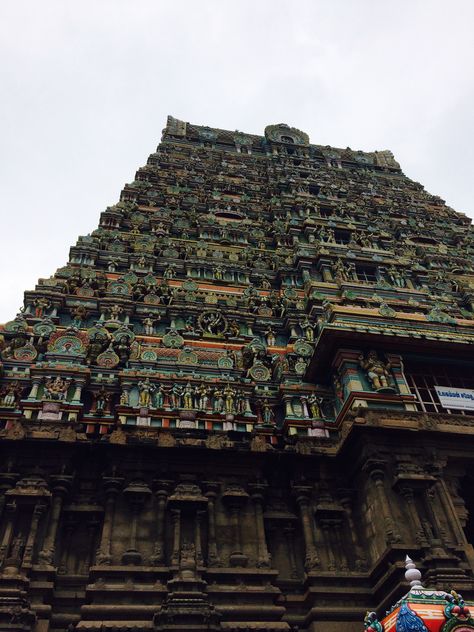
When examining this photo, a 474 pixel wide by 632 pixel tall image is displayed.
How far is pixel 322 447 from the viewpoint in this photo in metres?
15.4

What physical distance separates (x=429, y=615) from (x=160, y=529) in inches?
294

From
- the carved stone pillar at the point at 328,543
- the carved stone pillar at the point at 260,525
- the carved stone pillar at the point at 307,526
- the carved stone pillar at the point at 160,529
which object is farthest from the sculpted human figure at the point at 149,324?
the carved stone pillar at the point at 328,543

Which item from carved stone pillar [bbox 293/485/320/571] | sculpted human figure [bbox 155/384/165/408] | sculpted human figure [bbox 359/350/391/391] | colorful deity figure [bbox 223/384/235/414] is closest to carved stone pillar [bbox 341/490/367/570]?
carved stone pillar [bbox 293/485/320/571]

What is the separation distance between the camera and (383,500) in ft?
43.9

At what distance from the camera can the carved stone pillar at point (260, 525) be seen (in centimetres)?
1324

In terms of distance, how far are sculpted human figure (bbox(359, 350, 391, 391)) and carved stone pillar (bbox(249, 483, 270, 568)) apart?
179 inches

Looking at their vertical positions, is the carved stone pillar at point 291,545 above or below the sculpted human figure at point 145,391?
below

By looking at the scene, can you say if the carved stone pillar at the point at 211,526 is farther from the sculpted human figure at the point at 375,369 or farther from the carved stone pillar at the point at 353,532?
the sculpted human figure at the point at 375,369

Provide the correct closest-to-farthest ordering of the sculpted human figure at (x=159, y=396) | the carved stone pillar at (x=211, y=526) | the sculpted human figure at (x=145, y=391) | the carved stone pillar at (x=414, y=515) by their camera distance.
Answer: the carved stone pillar at (x=414, y=515) < the carved stone pillar at (x=211, y=526) < the sculpted human figure at (x=145, y=391) < the sculpted human figure at (x=159, y=396)

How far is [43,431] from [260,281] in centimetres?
1298

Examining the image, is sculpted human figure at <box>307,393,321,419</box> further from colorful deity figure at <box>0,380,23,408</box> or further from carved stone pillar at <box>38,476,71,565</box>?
colorful deity figure at <box>0,380,23,408</box>

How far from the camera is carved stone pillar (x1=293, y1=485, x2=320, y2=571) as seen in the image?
13383 mm

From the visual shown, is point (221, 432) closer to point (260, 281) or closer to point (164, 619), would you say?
point (164, 619)

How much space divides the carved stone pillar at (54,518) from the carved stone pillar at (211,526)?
11.5 feet
